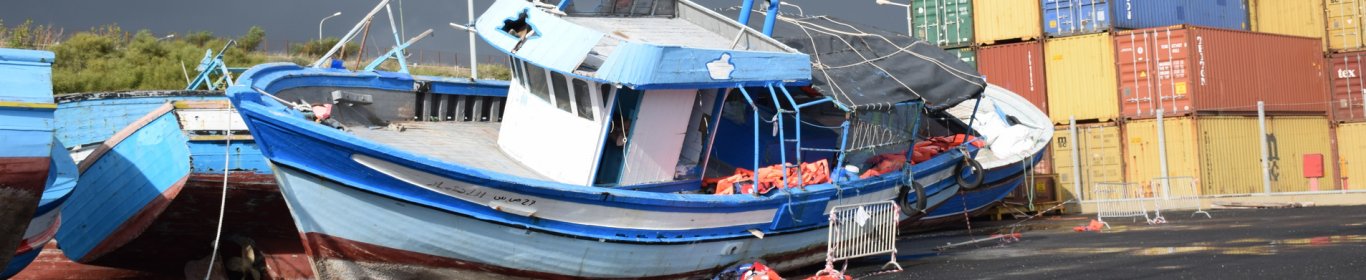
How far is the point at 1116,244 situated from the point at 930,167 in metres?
2.33

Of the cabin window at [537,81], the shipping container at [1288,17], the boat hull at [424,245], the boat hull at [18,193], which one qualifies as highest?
the shipping container at [1288,17]

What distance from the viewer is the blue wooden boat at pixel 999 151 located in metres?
18.8

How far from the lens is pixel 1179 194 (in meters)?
25.4

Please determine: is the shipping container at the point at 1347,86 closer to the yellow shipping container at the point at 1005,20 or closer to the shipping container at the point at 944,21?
the yellow shipping container at the point at 1005,20

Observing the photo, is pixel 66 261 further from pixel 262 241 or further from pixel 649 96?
pixel 649 96

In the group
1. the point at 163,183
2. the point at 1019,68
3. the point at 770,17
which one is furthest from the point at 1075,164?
the point at 163,183

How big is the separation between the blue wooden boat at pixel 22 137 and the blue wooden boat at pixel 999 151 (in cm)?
1176

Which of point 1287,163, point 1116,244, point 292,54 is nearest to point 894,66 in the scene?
point 1116,244

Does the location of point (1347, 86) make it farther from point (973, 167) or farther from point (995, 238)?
point (973, 167)

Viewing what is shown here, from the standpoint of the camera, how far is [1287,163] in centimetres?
2753

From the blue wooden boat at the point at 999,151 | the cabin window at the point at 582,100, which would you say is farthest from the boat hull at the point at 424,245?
the blue wooden boat at the point at 999,151

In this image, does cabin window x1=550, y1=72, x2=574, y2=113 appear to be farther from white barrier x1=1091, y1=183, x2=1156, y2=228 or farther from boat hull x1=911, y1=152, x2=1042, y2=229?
white barrier x1=1091, y1=183, x2=1156, y2=228

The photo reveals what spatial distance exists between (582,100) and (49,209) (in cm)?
461

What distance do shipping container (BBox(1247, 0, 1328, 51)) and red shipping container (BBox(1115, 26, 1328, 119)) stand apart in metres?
2.11
